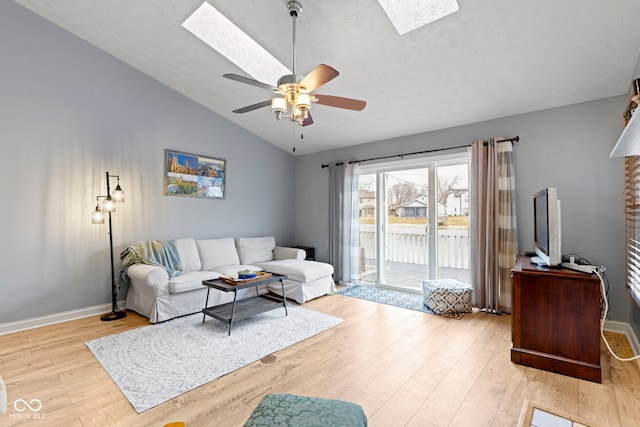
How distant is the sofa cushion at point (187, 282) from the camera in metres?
3.38

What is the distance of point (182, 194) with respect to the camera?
14.4ft

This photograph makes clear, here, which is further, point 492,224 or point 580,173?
point 492,224

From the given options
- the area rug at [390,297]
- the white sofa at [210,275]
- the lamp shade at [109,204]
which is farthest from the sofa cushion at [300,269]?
the lamp shade at [109,204]

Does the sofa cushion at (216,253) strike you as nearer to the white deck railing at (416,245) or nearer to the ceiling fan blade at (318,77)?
the white deck railing at (416,245)

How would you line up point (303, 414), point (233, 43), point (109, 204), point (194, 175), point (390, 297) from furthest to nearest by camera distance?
point (194, 175), point (390, 297), point (109, 204), point (233, 43), point (303, 414)

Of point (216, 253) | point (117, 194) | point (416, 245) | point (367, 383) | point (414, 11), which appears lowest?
point (367, 383)

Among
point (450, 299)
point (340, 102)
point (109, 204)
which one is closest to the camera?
point (340, 102)

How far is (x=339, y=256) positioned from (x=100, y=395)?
147 inches

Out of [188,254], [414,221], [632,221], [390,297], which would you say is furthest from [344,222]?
[632,221]

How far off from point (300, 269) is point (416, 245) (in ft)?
6.17

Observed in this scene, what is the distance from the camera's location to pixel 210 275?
147 inches

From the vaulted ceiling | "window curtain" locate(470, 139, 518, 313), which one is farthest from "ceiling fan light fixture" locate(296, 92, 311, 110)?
"window curtain" locate(470, 139, 518, 313)

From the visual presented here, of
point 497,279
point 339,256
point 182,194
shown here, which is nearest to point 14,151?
point 182,194

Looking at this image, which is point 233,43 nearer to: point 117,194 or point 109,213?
point 117,194
